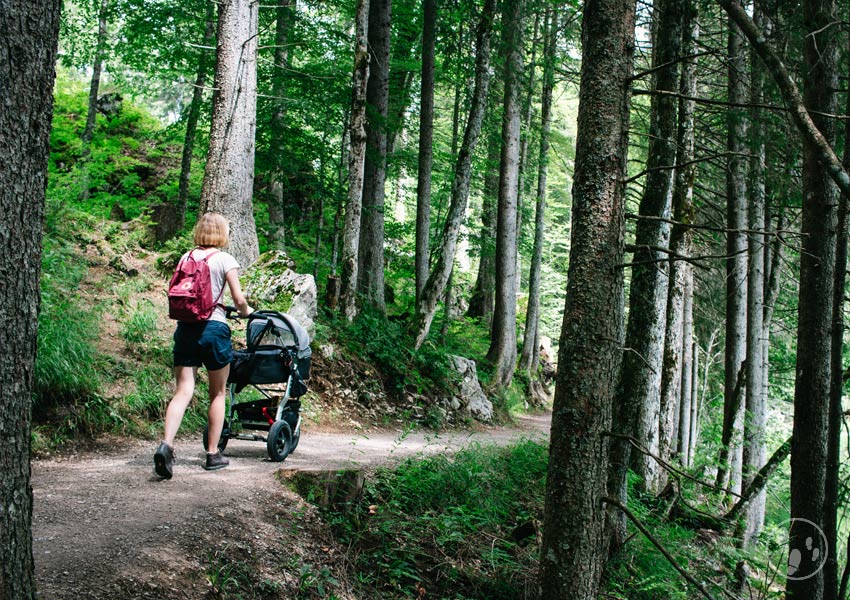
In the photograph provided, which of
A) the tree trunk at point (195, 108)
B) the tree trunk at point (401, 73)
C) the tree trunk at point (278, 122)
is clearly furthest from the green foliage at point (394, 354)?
the tree trunk at point (401, 73)

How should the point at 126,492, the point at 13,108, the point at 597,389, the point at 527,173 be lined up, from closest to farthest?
the point at 13,108
the point at 597,389
the point at 126,492
the point at 527,173

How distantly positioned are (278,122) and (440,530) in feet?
38.6

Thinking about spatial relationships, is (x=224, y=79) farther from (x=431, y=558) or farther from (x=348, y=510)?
(x=431, y=558)

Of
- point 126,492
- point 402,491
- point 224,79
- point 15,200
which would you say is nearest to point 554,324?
point 224,79

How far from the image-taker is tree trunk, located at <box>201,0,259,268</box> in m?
10.1

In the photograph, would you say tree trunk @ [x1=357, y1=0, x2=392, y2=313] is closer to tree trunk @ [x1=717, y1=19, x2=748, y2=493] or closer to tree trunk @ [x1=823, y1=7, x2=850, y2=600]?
tree trunk @ [x1=717, y1=19, x2=748, y2=493]

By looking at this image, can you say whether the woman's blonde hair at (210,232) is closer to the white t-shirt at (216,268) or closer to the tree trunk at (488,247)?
the white t-shirt at (216,268)

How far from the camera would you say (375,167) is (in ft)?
47.6

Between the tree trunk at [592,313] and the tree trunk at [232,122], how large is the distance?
7690 millimetres

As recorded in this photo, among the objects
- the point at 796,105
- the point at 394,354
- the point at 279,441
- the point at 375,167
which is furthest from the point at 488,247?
the point at 796,105

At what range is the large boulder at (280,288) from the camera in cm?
1001

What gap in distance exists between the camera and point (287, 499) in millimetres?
5094

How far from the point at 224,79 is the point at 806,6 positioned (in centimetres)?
832

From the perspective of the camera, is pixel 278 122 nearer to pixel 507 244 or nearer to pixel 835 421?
pixel 507 244
